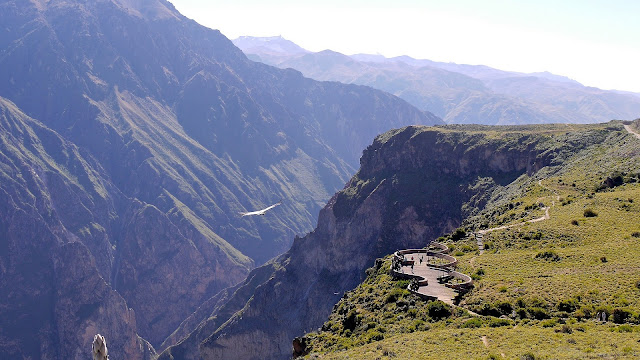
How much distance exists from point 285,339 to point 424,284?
112848 mm

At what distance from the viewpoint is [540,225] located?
74.8m

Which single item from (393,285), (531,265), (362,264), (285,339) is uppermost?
(531,265)

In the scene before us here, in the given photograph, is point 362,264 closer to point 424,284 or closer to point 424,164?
point 424,164

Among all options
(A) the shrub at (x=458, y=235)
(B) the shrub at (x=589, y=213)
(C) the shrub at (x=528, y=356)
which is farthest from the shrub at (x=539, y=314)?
(A) the shrub at (x=458, y=235)

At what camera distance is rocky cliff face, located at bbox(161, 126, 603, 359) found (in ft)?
469

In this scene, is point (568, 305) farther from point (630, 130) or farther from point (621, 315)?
point (630, 130)

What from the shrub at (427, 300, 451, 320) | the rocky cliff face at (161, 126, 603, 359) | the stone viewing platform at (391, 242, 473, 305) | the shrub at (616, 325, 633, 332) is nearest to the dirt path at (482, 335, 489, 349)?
the shrub at (427, 300, 451, 320)

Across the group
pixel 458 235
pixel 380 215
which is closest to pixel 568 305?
pixel 458 235

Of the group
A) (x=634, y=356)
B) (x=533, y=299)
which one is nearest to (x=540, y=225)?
(x=533, y=299)

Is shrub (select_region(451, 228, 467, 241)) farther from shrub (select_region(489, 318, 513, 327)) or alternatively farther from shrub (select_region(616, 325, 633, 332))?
shrub (select_region(616, 325, 633, 332))

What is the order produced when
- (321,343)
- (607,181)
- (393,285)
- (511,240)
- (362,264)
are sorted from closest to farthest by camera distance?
(321,343)
(393,285)
(511,240)
(607,181)
(362,264)

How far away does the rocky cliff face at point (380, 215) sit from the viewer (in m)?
143

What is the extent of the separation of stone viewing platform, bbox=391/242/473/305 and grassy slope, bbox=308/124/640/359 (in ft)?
4.72

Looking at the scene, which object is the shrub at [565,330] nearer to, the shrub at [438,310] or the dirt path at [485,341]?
the dirt path at [485,341]
